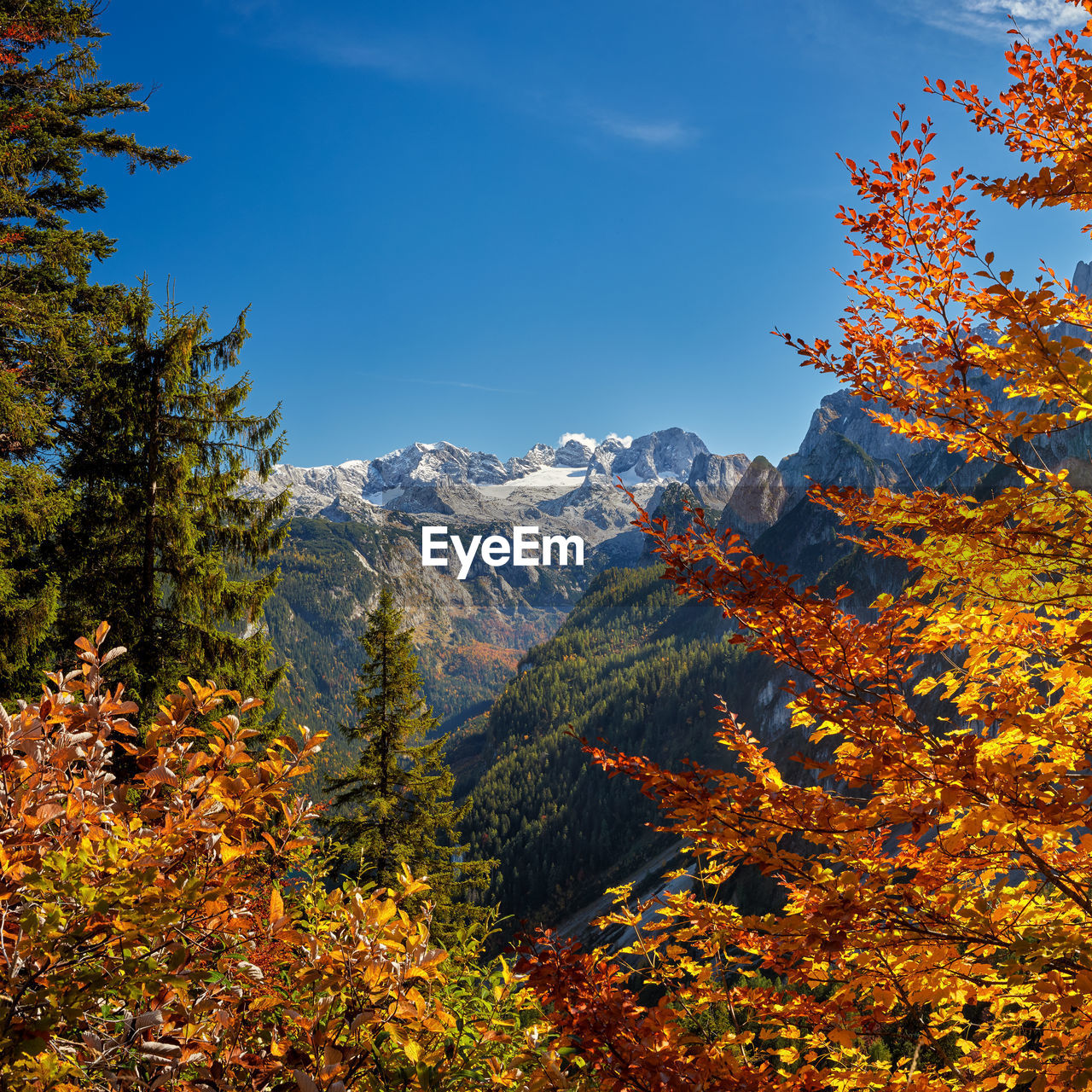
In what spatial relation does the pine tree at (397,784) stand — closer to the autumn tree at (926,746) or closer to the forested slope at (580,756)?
the autumn tree at (926,746)

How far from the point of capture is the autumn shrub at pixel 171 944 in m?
1.91

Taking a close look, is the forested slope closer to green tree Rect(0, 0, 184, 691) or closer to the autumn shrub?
green tree Rect(0, 0, 184, 691)

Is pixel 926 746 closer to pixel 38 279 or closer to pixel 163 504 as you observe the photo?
pixel 163 504

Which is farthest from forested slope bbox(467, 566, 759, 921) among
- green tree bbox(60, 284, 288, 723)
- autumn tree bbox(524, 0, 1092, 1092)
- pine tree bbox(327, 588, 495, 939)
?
autumn tree bbox(524, 0, 1092, 1092)

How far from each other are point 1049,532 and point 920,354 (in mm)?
1502

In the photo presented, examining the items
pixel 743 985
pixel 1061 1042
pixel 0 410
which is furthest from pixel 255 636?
pixel 1061 1042

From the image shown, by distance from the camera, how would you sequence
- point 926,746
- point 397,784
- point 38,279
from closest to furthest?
point 926,746 < point 38,279 < point 397,784

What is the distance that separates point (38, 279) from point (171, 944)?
1278 cm

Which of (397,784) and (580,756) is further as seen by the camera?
(580,756)

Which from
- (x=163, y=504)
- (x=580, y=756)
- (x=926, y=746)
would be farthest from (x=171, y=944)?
(x=580, y=756)

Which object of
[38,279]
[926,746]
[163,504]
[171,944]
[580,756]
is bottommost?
[580,756]

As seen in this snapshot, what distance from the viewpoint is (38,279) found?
10.8m

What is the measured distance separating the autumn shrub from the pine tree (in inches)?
463

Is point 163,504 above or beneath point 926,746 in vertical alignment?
above
